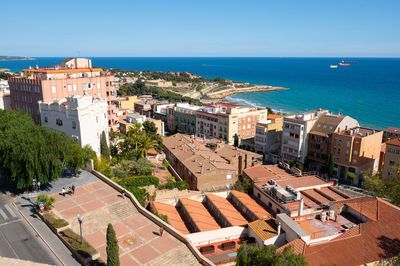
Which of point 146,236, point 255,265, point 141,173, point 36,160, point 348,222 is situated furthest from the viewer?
point 141,173

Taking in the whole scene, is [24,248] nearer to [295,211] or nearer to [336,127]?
[295,211]

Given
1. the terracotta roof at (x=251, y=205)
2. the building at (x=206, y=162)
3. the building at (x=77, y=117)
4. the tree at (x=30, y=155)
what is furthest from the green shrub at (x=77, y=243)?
the building at (x=206, y=162)

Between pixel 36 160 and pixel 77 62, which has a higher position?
pixel 77 62

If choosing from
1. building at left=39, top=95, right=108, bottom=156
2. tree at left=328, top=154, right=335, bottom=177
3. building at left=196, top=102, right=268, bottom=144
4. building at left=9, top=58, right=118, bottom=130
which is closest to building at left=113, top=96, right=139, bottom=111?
building at left=196, top=102, right=268, bottom=144

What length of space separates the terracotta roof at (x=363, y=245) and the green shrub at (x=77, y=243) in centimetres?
1718

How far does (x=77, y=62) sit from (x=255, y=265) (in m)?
65.7

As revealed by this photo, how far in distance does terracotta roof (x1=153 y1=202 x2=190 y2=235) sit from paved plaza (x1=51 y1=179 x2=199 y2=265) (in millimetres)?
5529

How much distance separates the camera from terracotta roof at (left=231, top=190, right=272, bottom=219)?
39.4 meters

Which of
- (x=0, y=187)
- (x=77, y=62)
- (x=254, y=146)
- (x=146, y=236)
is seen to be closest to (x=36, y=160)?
(x=0, y=187)

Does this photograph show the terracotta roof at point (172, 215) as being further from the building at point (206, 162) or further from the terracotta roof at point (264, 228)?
the terracotta roof at point (264, 228)

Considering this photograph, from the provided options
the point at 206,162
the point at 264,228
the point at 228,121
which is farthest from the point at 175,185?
the point at 228,121

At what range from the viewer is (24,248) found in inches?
1050

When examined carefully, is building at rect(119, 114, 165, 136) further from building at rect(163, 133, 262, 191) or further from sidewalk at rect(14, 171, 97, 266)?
sidewalk at rect(14, 171, 97, 266)

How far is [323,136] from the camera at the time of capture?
229 feet
